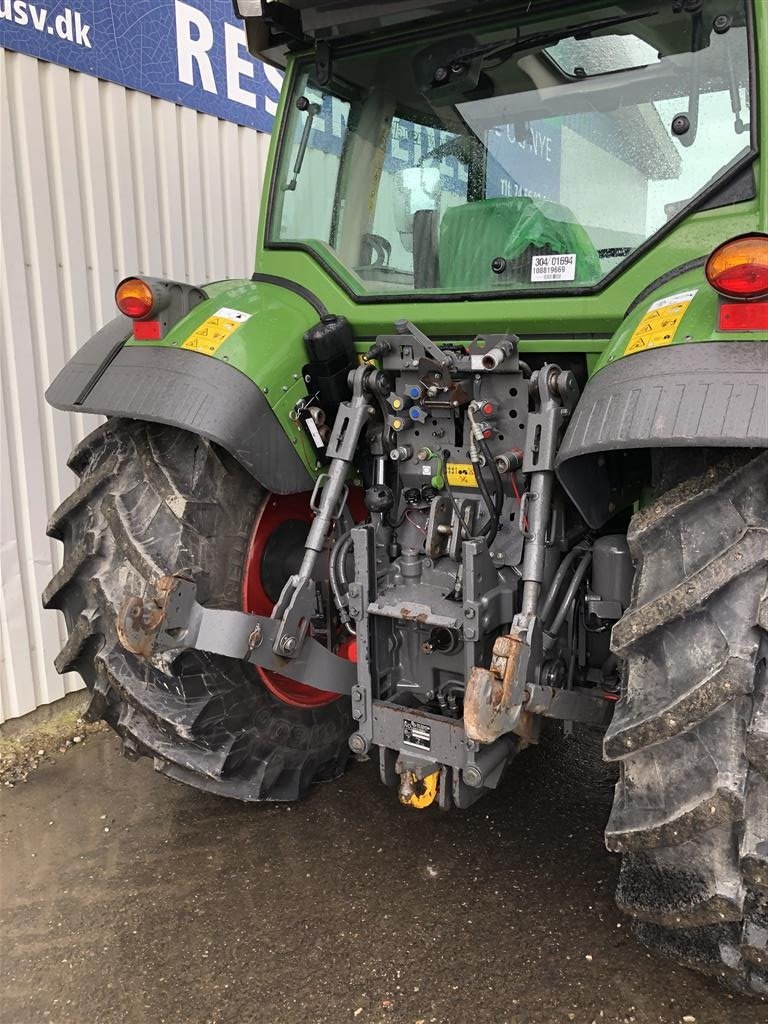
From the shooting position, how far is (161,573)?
2229 mm

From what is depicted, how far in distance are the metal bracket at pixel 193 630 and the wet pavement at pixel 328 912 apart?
0.70m

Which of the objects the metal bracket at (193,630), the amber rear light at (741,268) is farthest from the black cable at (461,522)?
the amber rear light at (741,268)

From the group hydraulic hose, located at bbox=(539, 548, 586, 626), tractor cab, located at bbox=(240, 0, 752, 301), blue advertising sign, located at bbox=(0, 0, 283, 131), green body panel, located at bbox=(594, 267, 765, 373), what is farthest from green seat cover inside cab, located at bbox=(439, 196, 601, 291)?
blue advertising sign, located at bbox=(0, 0, 283, 131)

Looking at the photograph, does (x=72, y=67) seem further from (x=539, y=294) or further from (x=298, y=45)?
(x=539, y=294)

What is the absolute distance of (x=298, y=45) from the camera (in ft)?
8.66

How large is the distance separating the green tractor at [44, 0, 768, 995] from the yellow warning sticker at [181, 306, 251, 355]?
0.01m

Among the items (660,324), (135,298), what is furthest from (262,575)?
(660,324)

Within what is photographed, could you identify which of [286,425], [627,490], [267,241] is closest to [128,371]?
[286,425]

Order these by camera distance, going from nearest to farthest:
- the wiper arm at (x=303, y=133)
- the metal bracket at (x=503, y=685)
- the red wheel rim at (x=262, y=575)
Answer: the metal bracket at (x=503, y=685)
the red wheel rim at (x=262, y=575)
the wiper arm at (x=303, y=133)

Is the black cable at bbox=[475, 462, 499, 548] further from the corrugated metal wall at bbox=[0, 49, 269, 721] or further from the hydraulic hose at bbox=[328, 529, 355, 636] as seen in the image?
the corrugated metal wall at bbox=[0, 49, 269, 721]

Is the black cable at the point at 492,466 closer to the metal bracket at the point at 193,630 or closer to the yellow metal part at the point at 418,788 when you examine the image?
the metal bracket at the point at 193,630

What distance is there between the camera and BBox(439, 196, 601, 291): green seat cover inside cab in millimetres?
2246

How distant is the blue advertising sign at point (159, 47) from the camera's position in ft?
11.0

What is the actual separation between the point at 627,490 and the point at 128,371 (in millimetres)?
1380
